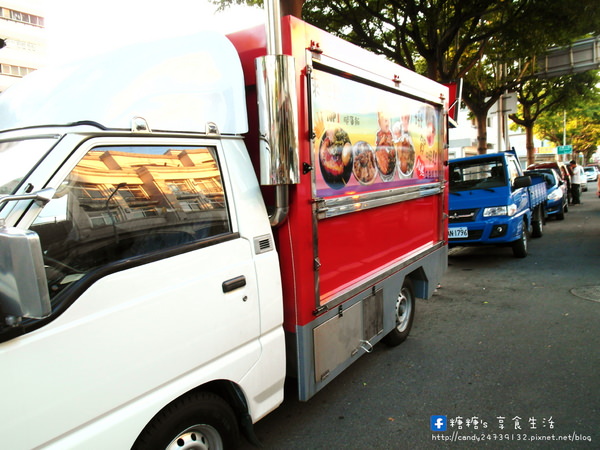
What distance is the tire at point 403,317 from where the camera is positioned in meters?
4.41

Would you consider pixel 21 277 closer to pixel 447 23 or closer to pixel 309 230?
pixel 309 230

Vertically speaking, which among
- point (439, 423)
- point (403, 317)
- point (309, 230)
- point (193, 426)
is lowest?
point (439, 423)

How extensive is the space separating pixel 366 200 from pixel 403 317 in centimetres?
175

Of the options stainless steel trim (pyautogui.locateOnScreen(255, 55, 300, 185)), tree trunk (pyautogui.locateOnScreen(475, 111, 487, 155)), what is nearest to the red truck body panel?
stainless steel trim (pyautogui.locateOnScreen(255, 55, 300, 185))

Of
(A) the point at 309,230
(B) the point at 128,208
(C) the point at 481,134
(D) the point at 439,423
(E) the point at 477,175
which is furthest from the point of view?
(C) the point at 481,134

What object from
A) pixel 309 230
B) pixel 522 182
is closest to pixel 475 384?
pixel 309 230

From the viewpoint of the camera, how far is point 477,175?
846 centimetres

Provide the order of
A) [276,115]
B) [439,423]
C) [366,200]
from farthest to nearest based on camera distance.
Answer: [366,200] → [439,423] → [276,115]

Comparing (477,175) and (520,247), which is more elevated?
(477,175)

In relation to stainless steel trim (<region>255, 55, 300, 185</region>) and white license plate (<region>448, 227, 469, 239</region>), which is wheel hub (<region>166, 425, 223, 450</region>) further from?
white license plate (<region>448, 227, 469, 239</region>)

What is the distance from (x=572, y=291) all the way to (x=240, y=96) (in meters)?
5.67

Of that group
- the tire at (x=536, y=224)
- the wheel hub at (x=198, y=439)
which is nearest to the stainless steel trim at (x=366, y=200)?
the wheel hub at (x=198, y=439)

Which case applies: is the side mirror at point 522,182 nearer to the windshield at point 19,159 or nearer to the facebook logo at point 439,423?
the facebook logo at point 439,423

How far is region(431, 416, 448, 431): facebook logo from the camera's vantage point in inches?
120
